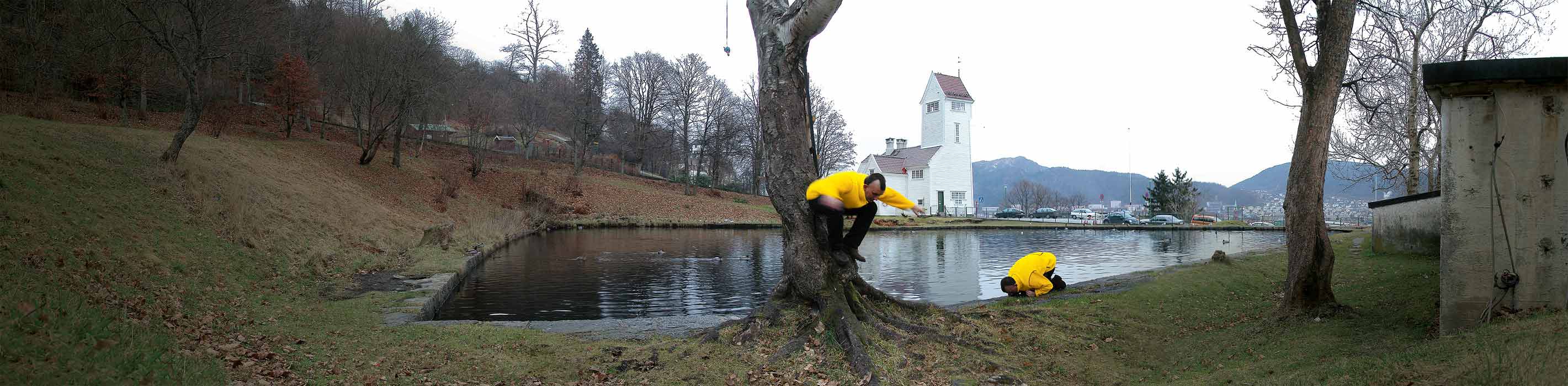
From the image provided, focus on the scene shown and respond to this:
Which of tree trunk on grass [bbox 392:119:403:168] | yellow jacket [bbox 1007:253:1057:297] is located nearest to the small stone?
yellow jacket [bbox 1007:253:1057:297]

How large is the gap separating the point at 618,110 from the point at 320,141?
2680 cm

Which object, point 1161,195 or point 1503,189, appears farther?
point 1161,195

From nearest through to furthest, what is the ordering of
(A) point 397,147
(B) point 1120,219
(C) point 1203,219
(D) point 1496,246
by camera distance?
(D) point 1496,246, (A) point 397,147, (B) point 1120,219, (C) point 1203,219

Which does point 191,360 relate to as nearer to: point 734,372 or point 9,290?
point 9,290

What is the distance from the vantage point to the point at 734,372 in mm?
5754

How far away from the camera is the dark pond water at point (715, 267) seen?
37.1 ft

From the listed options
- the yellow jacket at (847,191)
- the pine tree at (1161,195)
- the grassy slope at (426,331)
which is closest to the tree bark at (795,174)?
the yellow jacket at (847,191)

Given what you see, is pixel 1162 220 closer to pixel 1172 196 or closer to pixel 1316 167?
pixel 1172 196

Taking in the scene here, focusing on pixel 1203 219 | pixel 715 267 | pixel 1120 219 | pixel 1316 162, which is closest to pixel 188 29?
pixel 715 267

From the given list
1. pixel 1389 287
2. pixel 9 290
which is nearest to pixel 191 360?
pixel 9 290

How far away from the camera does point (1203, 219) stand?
49219 mm

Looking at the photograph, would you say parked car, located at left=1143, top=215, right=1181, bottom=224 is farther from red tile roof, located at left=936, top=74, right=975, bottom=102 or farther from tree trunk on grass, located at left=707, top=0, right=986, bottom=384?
tree trunk on grass, located at left=707, top=0, right=986, bottom=384

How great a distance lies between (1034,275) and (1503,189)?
6388mm

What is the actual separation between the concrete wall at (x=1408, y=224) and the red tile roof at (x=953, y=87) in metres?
38.4
